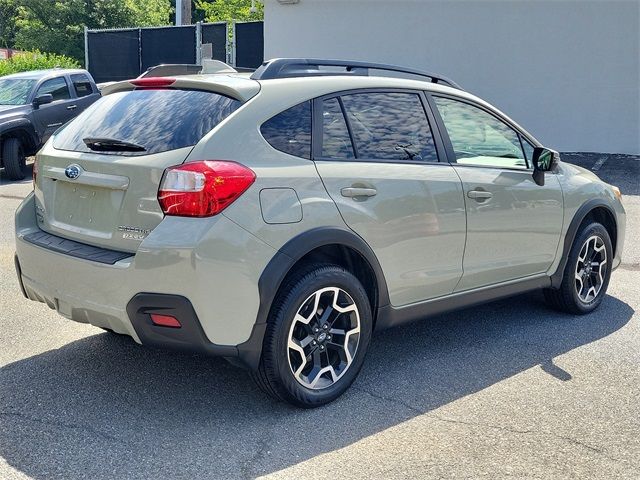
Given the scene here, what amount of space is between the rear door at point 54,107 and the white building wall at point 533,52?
19.6 feet

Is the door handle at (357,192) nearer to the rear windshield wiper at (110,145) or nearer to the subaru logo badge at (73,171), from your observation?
the rear windshield wiper at (110,145)

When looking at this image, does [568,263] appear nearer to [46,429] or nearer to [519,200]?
[519,200]

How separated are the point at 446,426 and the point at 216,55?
19497 millimetres

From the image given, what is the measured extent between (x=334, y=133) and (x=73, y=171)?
1.37 metres

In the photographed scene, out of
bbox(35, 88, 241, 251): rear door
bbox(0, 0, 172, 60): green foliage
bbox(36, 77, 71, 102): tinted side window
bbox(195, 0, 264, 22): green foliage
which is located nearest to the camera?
bbox(35, 88, 241, 251): rear door

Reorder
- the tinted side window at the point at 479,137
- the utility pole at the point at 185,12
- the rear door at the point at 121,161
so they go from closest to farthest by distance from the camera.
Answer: the rear door at the point at 121,161 < the tinted side window at the point at 479,137 < the utility pole at the point at 185,12

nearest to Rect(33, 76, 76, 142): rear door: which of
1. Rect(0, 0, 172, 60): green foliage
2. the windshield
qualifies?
the windshield

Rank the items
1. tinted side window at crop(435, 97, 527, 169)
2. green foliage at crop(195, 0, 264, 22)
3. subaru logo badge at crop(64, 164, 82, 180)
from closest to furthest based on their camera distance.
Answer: subaru logo badge at crop(64, 164, 82, 180)
tinted side window at crop(435, 97, 527, 169)
green foliage at crop(195, 0, 264, 22)

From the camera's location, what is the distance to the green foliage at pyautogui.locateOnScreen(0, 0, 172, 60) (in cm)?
4450

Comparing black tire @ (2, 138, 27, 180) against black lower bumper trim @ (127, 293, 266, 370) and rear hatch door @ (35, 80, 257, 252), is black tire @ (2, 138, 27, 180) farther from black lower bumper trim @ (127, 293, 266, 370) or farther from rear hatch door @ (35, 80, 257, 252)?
black lower bumper trim @ (127, 293, 266, 370)

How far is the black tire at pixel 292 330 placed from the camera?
3705 mm

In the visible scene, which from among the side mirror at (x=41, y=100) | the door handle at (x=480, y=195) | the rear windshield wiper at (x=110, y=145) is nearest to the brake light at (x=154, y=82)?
the rear windshield wiper at (x=110, y=145)

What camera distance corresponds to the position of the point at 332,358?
4082 mm

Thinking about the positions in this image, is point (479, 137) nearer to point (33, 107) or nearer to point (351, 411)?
point (351, 411)
